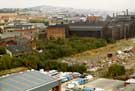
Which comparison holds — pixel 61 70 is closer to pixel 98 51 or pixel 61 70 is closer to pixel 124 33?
pixel 98 51

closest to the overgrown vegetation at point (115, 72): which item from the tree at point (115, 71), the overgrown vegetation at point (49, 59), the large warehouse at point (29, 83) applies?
the tree at point (115, 71)

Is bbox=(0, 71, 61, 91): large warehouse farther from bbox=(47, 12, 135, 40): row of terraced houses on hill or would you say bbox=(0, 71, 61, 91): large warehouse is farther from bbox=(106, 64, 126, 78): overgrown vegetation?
bbox=(47, 12, 135, 40): row of terraced houses on hill

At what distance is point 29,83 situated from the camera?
8773 millimetres

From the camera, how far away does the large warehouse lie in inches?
331

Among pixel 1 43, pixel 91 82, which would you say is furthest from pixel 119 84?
pixel 1 43

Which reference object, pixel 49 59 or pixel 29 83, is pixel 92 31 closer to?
pixel 49 59

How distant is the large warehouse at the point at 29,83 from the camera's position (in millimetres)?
8398

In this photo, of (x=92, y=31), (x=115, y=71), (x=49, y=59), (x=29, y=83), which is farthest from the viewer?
(x=92, y=31)

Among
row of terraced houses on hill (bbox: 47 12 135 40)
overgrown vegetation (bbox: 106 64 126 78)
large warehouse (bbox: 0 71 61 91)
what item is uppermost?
large warehouse (bbox: 0 71 61 91)

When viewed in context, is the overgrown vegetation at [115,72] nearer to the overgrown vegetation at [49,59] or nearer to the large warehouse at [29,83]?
the overgrown vegetation at [49,59]

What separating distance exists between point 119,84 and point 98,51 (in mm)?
10218

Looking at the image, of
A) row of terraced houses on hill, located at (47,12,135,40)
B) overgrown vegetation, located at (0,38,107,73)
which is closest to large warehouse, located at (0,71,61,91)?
overgrown vegetation, located at (0,38,107,73)

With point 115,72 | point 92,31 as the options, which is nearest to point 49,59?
point 115,72

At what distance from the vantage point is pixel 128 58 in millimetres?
18438
